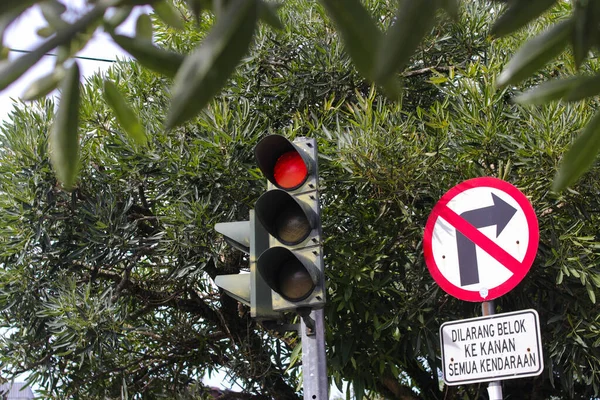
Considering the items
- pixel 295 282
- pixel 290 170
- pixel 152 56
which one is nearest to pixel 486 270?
pixel 295 282

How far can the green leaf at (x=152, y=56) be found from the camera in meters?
0.82

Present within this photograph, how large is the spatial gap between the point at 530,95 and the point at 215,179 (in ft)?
18.4

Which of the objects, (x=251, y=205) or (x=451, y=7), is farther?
(x=251, y=205)

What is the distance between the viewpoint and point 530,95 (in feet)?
3.13

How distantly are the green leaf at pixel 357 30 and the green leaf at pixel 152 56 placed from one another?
0.67ft

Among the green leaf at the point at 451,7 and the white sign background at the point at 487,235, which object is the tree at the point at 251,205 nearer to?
the white sign background at the point at 487,235

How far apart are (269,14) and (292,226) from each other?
9.96 feet

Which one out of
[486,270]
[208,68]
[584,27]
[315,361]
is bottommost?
[208,68]

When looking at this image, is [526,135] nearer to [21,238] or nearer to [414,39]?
[21,238]

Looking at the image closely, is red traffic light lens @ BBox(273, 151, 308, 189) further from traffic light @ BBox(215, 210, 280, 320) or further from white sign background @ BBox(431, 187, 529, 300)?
white sign background @ BBox(431, 187, 529, 300)

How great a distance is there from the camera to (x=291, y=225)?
381 cm

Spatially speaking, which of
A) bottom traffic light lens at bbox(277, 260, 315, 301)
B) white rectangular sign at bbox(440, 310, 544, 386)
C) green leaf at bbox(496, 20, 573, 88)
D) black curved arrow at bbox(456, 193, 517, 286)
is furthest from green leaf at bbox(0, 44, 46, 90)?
black curved arrow at bbox(456, 193, 517, 286)

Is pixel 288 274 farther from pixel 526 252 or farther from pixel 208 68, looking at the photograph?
pixel 208 68

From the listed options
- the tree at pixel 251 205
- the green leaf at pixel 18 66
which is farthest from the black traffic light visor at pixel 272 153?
the green leaf at pixel 18 66
